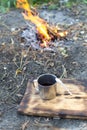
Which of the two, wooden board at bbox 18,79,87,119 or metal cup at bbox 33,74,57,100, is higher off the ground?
metal cup at bbox 33,74,57,100

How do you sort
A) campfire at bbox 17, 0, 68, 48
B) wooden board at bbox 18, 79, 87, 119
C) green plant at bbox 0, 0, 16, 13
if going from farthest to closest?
green plant at bbox 0, 0, 16, 13
campfire at bbox 17, 0, 68, 48
wooden board at bbox 18, 79, 87, 119

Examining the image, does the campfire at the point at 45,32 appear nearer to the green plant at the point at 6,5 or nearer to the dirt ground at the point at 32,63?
the dirt ground at the point at 32,63

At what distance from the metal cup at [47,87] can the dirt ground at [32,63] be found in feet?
0.82

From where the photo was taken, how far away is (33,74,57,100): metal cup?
3246mm

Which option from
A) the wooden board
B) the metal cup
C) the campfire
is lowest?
the wooden board

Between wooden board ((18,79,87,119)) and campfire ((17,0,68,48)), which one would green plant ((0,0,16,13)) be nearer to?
campfire ((17,0,68,48))

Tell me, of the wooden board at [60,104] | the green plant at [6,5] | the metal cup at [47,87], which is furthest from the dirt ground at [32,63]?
the green plant at [6,5]

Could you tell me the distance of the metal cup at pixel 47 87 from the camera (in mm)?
3246

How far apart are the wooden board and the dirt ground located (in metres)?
0.07

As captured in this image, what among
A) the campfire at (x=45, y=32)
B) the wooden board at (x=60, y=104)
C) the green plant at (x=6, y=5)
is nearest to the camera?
the wooden board at (x=60, y=104)

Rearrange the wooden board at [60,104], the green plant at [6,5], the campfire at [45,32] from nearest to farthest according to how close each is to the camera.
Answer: the wooden board at [60,104] < the campfire at [45,32] < the green plant at [6,5]

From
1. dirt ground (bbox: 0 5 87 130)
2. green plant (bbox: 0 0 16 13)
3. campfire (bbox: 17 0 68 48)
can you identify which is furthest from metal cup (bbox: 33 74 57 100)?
green plant (bbox: 0 0 16 13)

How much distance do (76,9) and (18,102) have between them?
2.60 meters

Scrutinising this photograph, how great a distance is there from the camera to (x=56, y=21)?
515 centimetres
